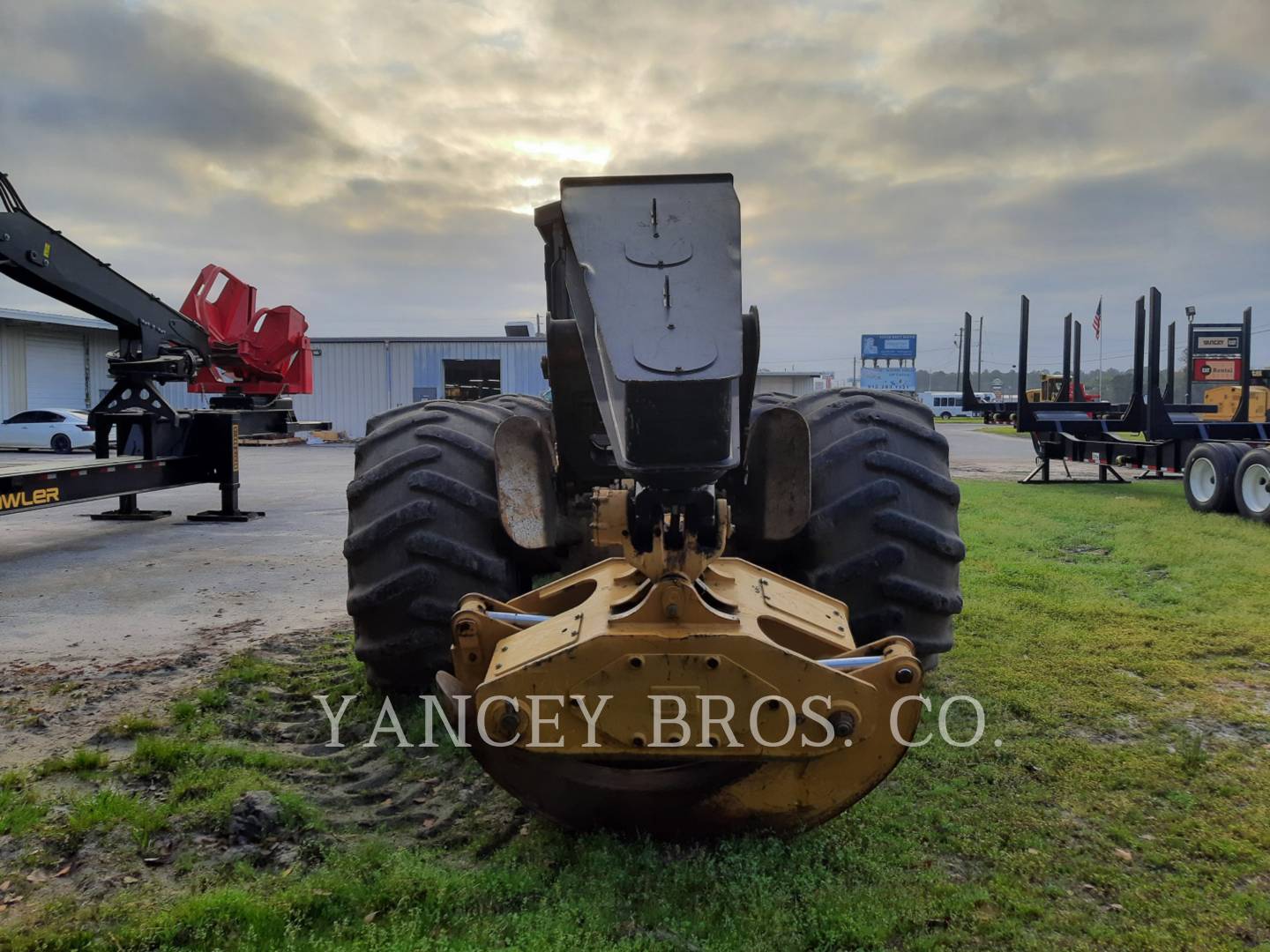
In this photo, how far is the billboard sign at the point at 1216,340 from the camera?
1792 cm

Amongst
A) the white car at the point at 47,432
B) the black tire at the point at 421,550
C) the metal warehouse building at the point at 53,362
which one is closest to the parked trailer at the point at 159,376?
the black tire at the point at 421,550

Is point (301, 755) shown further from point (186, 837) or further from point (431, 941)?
point (431, 941)

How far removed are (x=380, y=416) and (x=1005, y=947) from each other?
2966 millimetres

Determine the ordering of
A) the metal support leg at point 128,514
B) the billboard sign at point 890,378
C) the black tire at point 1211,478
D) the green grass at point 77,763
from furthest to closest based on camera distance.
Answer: the billboard sign at point 890,378 → the metal support leg at point 128,514 → the black tire at point 1211,478 → the green grass at point 77,763

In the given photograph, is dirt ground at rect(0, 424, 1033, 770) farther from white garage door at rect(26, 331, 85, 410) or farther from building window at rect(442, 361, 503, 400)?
white garage door at rect(26, 331, 85, 410)

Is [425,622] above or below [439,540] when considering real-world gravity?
below

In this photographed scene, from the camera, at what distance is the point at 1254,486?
32.8 feet

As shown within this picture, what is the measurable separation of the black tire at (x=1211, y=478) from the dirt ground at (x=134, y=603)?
31.1 feet

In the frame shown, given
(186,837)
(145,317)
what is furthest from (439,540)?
(145,317)

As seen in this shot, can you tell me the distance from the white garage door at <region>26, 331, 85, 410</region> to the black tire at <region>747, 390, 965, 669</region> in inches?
1317

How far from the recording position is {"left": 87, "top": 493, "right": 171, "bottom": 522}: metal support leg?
35.6ft

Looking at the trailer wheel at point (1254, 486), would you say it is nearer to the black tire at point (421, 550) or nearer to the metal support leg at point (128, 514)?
the black tire at point (421, 550)

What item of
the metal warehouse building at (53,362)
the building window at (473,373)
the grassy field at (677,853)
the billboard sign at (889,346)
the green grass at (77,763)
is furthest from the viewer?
the billboard sign at (889,346)

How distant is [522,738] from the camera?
7.32 feet
